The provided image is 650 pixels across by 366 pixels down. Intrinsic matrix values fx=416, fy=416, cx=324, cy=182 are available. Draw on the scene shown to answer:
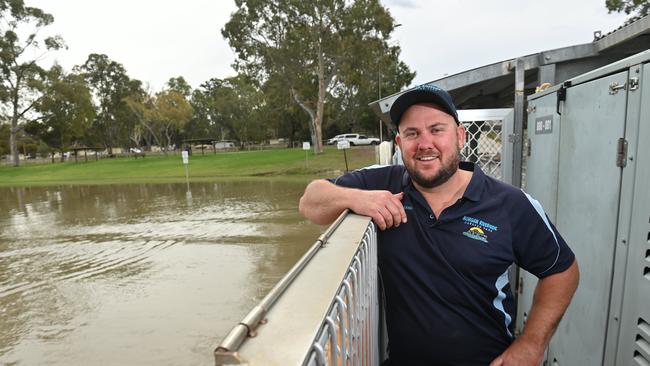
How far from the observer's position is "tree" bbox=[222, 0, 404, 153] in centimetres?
2867

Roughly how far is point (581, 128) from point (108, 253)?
8.63 m

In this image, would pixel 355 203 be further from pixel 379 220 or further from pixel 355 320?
pixel 355 320

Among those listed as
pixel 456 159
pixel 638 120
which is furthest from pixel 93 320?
pixel 638 120

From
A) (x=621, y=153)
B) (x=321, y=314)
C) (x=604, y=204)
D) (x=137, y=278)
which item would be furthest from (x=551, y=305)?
(x=137, y=278)

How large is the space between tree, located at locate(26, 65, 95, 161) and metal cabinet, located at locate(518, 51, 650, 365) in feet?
168

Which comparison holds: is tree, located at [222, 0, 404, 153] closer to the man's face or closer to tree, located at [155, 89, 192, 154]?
Result: tree, located at [155, 89, 192, 154]

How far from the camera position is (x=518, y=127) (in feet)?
13.4

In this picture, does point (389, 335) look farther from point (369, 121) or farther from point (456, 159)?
point (369, 121)

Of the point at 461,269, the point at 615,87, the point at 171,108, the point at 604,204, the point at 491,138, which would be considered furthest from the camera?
the point at 171,108

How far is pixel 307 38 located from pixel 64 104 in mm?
32443

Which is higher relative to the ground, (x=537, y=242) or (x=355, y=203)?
(x=355, y=203)

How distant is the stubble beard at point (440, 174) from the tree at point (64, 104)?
51005mm

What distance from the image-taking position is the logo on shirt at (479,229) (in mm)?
1917

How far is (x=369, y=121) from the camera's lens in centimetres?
5003
